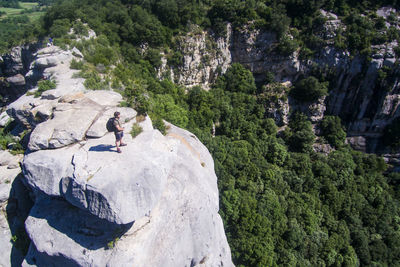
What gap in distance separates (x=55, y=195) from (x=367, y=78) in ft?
192

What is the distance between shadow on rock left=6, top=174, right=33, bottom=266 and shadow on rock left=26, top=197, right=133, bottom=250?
90.7 inches

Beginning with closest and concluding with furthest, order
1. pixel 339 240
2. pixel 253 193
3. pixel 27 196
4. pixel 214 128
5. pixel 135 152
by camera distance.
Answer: pixel 135 152 < pixel 27 196 < pixel 253 193 < pixel 339 240 < pixel 214 128

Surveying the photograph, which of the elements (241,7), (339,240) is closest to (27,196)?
(339,240)

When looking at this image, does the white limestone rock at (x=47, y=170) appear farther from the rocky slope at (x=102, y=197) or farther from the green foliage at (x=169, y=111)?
the green foliage at (x=169, y=111)

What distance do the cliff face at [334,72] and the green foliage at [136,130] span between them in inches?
1192

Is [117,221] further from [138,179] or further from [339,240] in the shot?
[339,240]

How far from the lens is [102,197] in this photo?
39.9ft

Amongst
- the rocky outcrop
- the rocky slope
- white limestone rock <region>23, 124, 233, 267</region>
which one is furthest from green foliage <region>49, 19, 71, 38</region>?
white limestone rock <region>23, 124, 233, 267</region>

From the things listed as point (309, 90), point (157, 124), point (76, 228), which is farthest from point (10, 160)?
point (309, 90)

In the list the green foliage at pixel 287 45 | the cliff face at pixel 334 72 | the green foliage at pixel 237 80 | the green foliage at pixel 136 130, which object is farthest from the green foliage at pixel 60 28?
the green foliage at pixel 287 45

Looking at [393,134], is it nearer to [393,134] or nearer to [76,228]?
[393,134]

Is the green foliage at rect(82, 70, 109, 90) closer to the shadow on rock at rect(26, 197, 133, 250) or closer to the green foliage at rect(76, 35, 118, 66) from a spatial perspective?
the green foliage at rect(76, 35, 118, 66)

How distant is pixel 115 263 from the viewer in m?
13.0

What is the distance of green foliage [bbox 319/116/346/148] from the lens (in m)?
49.6
